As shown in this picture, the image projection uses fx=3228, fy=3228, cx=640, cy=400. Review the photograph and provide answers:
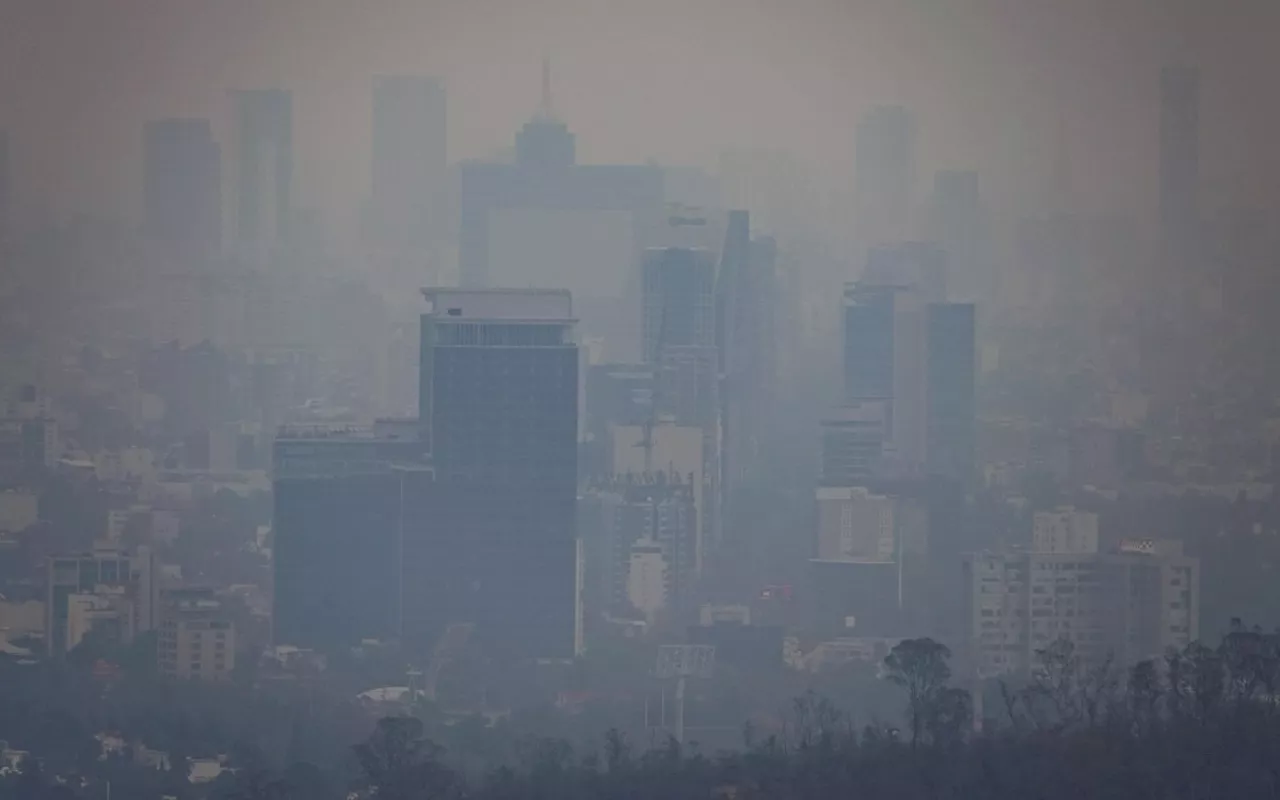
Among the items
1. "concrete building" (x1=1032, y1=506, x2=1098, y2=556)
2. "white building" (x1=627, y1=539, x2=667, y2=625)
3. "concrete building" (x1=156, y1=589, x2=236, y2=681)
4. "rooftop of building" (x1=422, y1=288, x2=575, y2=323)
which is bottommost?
"concrete building" (x1=156, y1=589, x2=236, y2=681)

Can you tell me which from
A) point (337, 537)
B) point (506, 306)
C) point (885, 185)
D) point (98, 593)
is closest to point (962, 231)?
point (885, 185)

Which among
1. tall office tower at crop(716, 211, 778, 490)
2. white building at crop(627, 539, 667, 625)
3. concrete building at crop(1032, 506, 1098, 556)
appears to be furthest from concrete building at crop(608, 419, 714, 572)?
concrete building at crop(1032, 506, 1098, 556)

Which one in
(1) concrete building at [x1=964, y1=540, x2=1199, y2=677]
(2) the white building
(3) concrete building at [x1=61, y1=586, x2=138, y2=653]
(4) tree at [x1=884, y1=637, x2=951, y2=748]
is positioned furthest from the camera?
(2) the white building

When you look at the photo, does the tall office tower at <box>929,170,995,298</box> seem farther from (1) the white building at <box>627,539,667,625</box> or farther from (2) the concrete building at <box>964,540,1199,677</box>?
(2) the concrete building at <box>964,540,1199,677</box>

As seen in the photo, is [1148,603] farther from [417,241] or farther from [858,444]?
[417,241]

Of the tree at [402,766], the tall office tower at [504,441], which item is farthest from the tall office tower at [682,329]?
the tree at [402,766]

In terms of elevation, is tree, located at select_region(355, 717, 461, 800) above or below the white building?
below

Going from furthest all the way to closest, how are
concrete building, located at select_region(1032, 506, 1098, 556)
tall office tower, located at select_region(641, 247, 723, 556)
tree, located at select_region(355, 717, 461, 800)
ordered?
1. tall office tower, located at select_region(641, 247, 723, 556)
2. concrete building, located at select_region(1032, 506, 1098, 556)
3. tree, located at select_region(355, 717, 461, 800)
